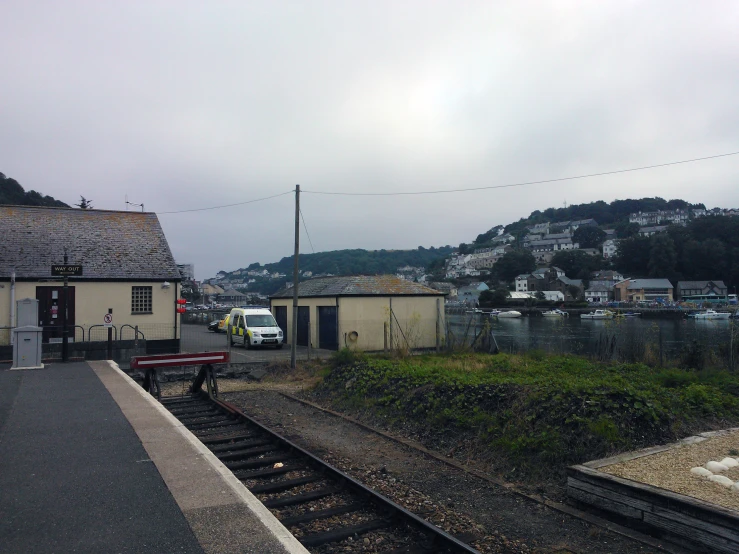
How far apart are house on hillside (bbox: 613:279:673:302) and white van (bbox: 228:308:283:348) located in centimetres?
7968

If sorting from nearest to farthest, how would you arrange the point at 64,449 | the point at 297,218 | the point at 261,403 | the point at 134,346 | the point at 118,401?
1. the point at 64,449
2. the point at 118,401
3. the point at 261,403
4. the point at 297,218
5. the point at 134,346

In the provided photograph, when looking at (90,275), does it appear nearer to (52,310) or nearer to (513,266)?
(52,310)

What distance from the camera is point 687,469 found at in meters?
6.76

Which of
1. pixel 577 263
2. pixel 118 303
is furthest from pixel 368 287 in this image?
pixel 577 263

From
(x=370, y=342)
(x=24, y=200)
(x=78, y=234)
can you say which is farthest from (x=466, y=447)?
(x=24, y=200)

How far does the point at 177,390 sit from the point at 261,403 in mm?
3939

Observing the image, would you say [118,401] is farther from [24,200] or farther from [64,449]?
[24,200]

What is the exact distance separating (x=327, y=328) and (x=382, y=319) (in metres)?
2.71

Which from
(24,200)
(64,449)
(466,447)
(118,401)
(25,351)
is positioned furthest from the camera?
(24,200)

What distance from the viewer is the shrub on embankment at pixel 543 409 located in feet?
26.9

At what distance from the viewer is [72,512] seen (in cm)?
528

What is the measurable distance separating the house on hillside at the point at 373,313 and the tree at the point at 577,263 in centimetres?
11814

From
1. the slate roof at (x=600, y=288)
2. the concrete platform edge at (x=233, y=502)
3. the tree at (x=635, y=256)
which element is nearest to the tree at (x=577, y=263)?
the tree at (x=635, y=256)

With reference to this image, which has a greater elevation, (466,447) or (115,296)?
(115,296)
